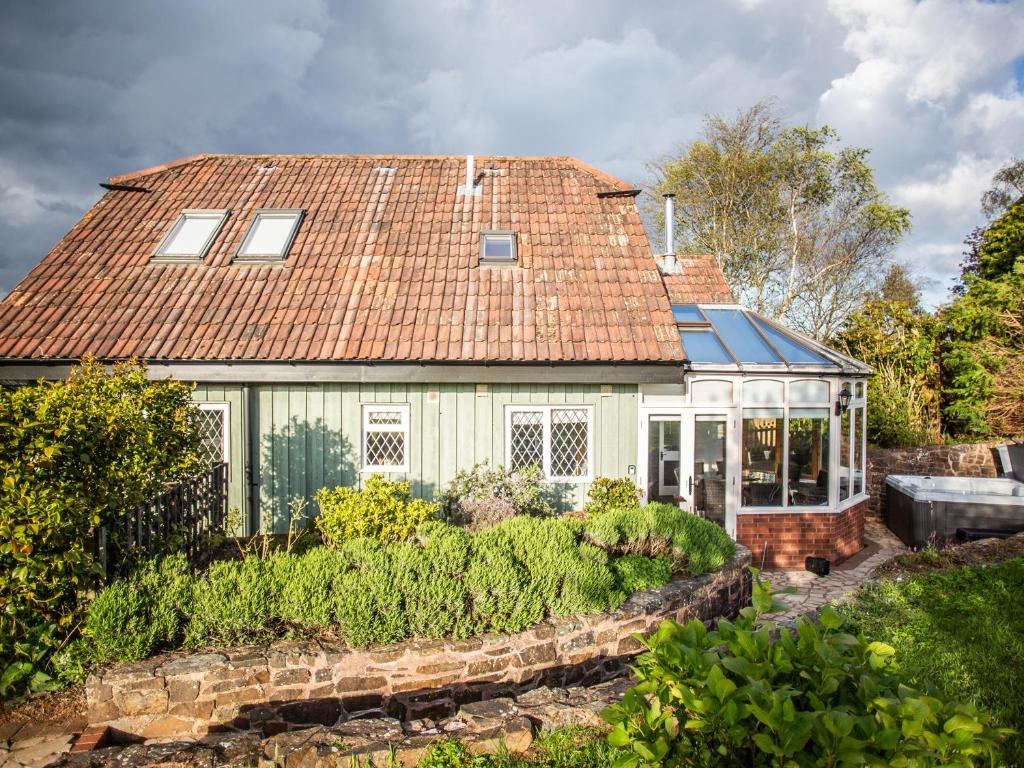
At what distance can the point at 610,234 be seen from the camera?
1020 cm

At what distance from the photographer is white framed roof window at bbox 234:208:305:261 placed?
9.56m

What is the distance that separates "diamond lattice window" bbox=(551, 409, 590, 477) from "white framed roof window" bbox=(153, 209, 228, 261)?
21.5 feet

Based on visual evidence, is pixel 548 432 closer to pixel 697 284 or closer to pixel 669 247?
pixel 697 284

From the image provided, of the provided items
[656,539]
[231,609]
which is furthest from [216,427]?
[656,539]

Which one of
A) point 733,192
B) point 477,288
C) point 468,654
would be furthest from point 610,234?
point 733,192

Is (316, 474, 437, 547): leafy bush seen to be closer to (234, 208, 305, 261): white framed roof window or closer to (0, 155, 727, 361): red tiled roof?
(0, 155, 727, 361): red tiled roof

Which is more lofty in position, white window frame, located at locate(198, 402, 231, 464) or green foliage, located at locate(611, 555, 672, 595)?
white window frame, located at locate(198, 402, 231, 464)

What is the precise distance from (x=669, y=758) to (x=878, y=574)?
290 inches

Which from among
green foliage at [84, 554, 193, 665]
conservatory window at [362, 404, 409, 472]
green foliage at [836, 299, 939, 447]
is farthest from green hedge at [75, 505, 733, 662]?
green foliage at [836, 299, 939, 447]

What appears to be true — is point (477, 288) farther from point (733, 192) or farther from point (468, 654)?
point (733, 192)

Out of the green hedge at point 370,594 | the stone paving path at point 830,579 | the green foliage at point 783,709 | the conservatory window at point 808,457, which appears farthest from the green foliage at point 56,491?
the conservatory window at point 808,457

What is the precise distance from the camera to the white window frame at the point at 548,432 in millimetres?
8633

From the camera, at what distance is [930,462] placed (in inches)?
500

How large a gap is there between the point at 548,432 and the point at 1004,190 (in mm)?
22758
